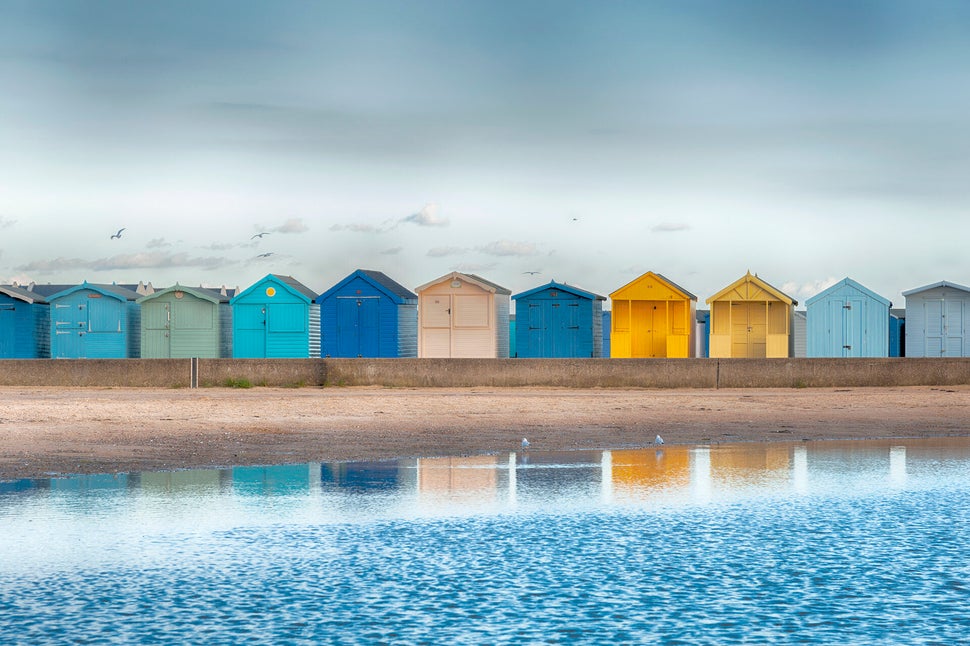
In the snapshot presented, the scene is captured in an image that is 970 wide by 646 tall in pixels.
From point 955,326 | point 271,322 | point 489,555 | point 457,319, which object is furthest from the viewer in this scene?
point 271,322

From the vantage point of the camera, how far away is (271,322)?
1222 inches

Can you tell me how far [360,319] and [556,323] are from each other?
5.25 meters

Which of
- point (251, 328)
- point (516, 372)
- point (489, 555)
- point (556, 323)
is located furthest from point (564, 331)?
point (489, 555)

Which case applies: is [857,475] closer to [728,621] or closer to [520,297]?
[728,621]

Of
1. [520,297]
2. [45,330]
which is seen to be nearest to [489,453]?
[520,297]

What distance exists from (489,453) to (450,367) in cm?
1183

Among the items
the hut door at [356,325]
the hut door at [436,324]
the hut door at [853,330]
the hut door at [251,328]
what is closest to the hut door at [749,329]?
the hut door at [853,330]

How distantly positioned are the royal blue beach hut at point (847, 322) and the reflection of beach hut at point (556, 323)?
5.72m

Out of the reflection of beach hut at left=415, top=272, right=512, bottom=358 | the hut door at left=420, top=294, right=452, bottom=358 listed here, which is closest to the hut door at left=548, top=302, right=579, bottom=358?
the reflection of beach hut at left=415, top=272, right=512, bottom=358

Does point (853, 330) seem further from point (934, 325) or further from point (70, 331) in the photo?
point (70, 331)

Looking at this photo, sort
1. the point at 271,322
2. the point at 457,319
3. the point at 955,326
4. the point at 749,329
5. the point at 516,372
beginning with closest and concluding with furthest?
the point at 516,372
the point at 955,326
the point at 749,329
the point at 457,319
the point at 271,322

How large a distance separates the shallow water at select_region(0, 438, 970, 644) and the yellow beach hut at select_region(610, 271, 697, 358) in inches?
627

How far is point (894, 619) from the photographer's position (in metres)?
7.48

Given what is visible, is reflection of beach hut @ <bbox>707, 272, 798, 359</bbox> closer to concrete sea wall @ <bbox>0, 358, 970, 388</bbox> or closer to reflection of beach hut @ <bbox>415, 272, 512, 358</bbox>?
concrete sea wall @ <bbox>0, 358, 970, 388</bbox>
